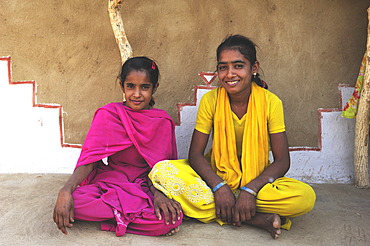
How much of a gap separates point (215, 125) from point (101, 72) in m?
1.32

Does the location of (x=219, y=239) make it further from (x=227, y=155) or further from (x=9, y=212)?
(x=9, y=212)

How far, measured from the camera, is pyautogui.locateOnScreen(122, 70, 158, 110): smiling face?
2822 mm

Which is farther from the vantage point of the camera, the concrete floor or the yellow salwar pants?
the yellow salwar pants

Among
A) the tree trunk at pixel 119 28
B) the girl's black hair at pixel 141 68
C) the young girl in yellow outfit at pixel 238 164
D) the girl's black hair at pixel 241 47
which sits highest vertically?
the tree trunk at pixel 119 28

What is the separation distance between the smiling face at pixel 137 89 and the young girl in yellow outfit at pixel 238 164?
410mm

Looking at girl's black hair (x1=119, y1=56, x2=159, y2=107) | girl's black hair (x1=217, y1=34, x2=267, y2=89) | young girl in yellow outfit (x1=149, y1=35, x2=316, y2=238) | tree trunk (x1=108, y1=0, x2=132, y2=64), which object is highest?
tree trunk (x1=108, y1=0, x2=132, y2=64)

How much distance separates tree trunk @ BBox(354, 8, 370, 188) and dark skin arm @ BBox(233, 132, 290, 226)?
0.96 m

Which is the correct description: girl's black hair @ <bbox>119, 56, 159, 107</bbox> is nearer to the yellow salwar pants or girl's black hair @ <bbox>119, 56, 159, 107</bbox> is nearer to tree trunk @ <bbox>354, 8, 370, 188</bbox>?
the yellow salwar pants

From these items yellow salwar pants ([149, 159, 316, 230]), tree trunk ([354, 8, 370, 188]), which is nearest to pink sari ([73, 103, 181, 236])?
yellow salwar pants ([149, 159, 316, 230])

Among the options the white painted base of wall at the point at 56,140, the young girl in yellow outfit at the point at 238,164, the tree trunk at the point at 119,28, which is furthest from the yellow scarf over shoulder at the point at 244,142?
the tree trunk at the point at 119,28

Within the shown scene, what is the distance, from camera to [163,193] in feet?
8.64

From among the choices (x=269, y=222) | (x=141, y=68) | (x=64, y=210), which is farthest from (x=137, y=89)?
(x=269, y=222)

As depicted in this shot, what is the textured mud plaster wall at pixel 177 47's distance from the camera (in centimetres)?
364

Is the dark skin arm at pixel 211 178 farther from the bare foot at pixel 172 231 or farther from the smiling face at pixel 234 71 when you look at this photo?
the smiling face at pixel 234 71
